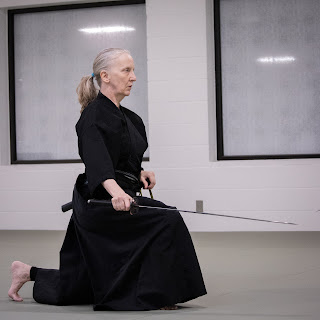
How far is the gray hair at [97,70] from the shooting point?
322 centimetres

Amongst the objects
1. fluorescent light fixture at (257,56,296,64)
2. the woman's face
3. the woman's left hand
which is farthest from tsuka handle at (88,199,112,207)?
fluorescent light fixture at (257,56,296,64)

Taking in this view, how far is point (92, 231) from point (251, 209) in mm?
3361

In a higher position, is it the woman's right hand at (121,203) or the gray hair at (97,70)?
the gray hair at (97,70)

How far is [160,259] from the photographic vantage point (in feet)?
9.75

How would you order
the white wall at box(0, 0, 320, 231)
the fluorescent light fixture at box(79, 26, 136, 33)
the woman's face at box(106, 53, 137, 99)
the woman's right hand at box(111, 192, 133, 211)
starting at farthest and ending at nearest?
the fluorescent light fixture at box(79, 26, 136, 33) < the white wall at box(0, 0, 320, 231) < the woman's face at box(106, 53, 137, 99) < the woman's right hand at box(111, 192, 133, 211)

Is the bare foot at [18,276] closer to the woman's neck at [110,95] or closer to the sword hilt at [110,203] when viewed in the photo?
the sword hilt at [110,203]

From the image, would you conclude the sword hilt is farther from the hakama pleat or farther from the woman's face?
the woman's face

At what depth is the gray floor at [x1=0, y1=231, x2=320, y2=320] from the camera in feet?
9.70

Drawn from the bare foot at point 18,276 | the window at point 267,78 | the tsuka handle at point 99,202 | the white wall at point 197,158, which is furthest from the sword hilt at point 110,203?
the window at point 267,78

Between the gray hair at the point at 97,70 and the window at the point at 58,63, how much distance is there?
3556 mm

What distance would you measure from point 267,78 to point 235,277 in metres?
2.90

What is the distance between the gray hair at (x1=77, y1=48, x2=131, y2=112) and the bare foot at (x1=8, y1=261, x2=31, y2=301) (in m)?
0.79

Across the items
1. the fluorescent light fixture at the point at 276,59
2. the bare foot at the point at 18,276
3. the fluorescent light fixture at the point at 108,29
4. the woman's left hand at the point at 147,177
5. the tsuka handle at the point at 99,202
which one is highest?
the fluorescent light fixture at the point at 108,29

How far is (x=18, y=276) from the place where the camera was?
3359 mm
